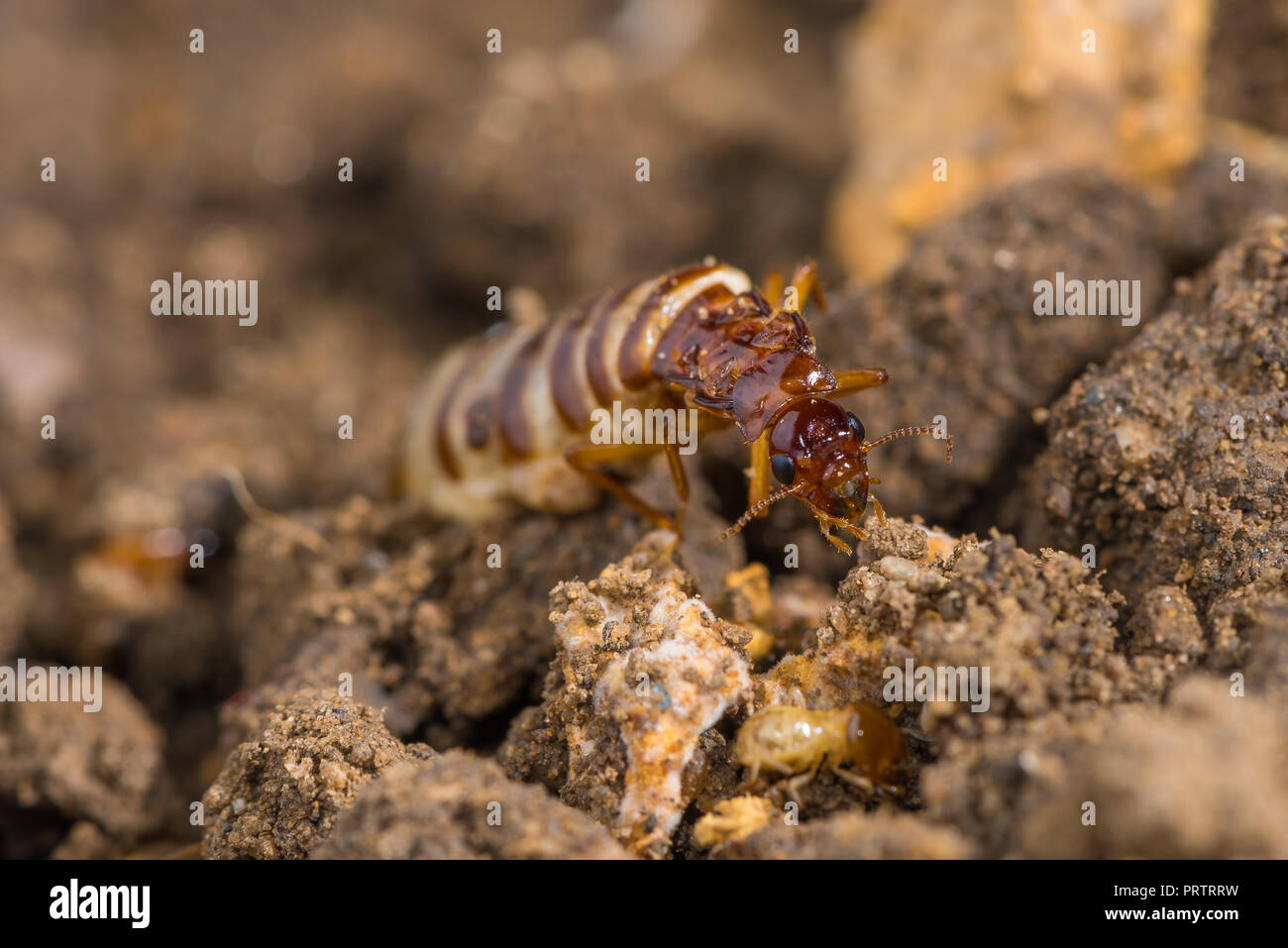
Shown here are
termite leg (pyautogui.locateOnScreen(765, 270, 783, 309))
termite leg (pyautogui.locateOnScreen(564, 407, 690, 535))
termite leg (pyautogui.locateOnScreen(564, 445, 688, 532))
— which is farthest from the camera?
termite leg (pyautogui.locateOnScreen(765, 270, 783, 309))

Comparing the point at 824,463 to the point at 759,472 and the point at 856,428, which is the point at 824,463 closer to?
the point at 856,428

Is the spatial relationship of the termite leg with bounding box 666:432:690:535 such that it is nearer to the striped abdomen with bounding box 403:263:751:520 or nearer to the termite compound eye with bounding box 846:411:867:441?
the striped abdomen with bounding box 403:263:751:520

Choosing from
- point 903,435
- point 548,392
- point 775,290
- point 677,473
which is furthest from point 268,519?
point 903,435

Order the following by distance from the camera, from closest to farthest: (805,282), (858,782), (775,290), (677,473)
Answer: (858,782) < (677,473) < (805,282) < (775,290)

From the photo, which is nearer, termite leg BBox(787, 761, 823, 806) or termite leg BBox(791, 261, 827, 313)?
termite leg BBox(787, 761, 823, 806)

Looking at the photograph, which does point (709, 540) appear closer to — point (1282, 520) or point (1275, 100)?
point (1282, 520)

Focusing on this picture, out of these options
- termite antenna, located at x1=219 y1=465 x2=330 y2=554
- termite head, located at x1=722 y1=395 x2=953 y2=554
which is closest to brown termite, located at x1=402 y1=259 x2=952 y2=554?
termite head, located at x1=722 y1=395 x2=953 y2=554

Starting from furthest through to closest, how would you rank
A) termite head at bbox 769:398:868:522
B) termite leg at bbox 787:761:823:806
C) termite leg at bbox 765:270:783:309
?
termite leg at bbox 765:270:783:309 < termite head at bbox 769:398:868:522 < termite leg at bbox 787:761:823:806

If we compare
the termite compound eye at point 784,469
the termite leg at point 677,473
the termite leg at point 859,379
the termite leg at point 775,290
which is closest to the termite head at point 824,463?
the termite compound eye at point 784,469
